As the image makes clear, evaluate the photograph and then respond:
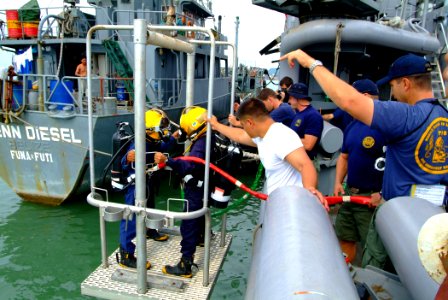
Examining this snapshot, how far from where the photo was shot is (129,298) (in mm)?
2703

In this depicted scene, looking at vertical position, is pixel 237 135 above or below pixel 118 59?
below

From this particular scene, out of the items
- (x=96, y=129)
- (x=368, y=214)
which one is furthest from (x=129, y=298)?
(x=96, y=129)

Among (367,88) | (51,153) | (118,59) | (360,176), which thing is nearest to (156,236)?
(360,176)

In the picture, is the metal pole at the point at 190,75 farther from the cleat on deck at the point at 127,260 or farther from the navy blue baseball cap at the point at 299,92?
the cleat on deck at the point at 127,260

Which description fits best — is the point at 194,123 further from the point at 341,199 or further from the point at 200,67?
the point at 200,67

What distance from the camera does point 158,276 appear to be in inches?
115

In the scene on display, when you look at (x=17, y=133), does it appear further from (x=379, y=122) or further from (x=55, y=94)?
(x=379, y=122)

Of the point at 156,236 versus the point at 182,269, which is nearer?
the point at 182,269

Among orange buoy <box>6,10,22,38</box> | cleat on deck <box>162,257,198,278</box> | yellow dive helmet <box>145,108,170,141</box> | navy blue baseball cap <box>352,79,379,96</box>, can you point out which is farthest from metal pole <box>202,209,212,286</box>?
orange buoy <box>6,10,22,38</box>

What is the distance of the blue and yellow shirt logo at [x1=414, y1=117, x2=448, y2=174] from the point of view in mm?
1886

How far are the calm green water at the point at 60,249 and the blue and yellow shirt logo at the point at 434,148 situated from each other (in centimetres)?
303

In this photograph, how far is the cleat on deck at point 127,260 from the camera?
3.24 metres

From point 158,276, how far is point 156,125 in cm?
136

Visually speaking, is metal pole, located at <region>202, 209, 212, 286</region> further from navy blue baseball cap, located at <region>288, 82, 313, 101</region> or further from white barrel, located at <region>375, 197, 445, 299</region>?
navy blue baseball cap, located at <region>288, 82, 313, 101</region>
